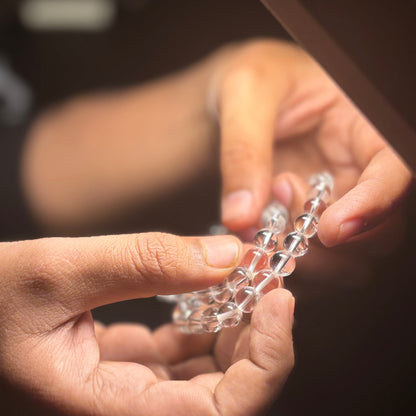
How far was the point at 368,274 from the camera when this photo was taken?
64 centimetres

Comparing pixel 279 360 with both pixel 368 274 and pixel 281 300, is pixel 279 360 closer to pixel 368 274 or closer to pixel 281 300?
pixel 281 300

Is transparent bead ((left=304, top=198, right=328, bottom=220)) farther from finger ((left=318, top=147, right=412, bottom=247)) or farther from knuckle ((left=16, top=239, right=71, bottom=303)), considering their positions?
knuckle ((left=16, top=239, right=71, bottom=303))

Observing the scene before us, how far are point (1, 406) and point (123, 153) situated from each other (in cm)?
64

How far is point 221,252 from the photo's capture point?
0.44 metres

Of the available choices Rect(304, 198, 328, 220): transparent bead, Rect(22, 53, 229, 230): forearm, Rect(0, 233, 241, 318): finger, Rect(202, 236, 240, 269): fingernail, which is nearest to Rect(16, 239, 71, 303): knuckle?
Rect(0, 233, 241, 318): finger

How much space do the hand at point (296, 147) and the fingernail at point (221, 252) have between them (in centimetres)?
9

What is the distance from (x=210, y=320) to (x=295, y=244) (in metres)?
0.11

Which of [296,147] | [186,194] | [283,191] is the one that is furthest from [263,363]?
[186,194]

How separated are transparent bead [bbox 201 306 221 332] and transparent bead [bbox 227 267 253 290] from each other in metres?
0.03

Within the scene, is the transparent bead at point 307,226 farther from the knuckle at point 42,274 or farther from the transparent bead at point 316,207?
the knuckle at point 42,274

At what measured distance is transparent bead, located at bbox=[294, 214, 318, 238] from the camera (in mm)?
443

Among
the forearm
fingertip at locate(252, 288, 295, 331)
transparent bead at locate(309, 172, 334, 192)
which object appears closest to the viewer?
fingertip at locate(252, 288, 295, 331)

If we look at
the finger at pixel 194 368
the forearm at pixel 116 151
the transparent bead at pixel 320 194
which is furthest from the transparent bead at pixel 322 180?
the forearm at pixel 116 151

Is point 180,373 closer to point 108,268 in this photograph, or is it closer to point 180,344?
point 180,344
